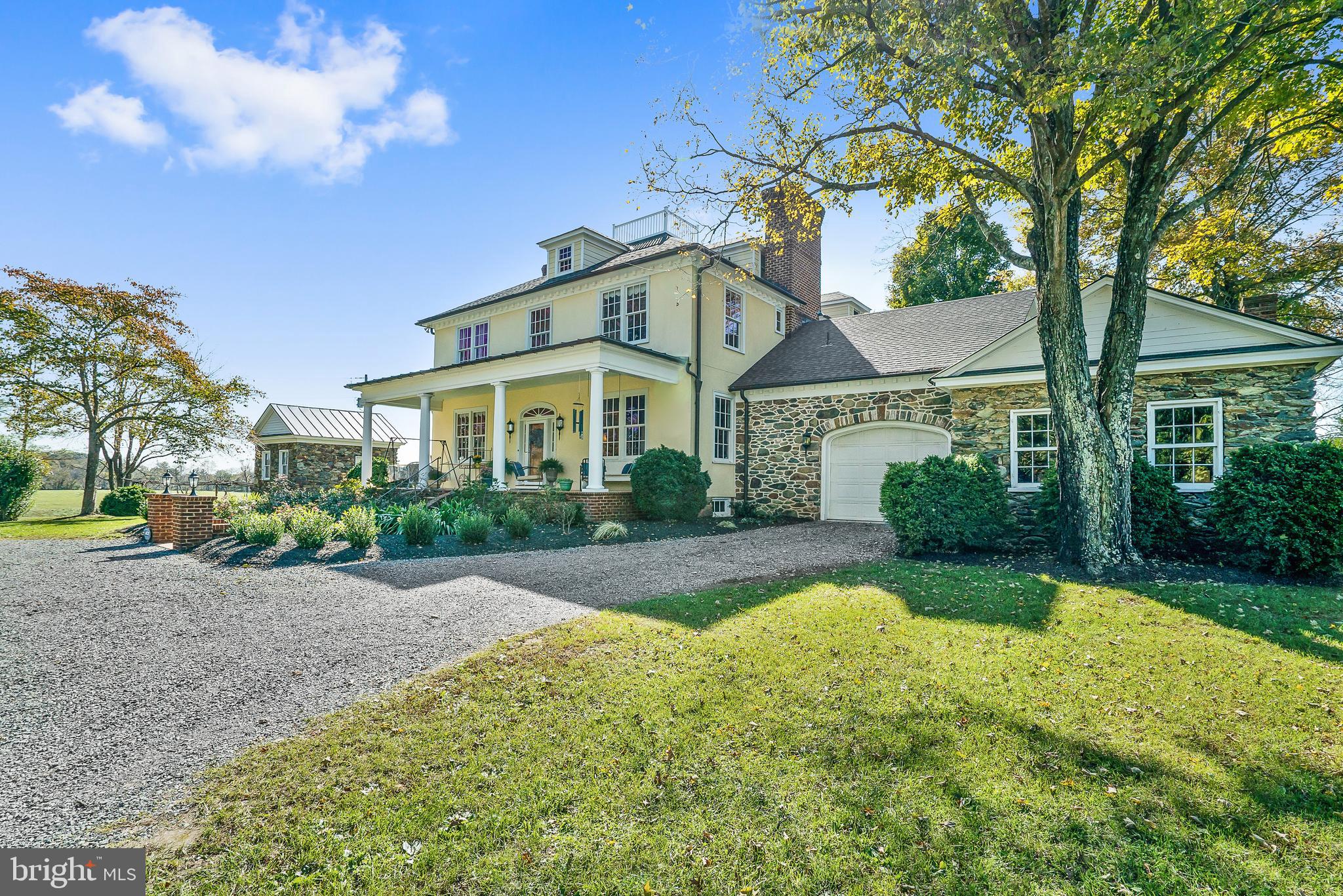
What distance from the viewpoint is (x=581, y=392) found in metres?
16.2

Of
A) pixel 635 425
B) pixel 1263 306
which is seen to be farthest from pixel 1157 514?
pixel 635 425

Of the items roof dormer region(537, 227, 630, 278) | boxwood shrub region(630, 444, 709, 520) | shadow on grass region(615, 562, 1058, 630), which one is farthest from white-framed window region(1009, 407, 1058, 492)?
roof dormer region(537, 227, 630, 278)

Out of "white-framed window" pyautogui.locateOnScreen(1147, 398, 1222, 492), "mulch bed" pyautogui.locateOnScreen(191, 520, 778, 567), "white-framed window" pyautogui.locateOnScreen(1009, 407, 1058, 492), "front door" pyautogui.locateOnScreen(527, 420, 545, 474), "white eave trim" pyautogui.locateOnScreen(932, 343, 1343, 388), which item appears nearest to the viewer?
"mulch bed" pyautogui.locateOnScreen(191, 520, 778, 567)

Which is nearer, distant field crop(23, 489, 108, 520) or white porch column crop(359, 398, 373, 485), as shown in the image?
distant field crop(23, 489, 108, 520)

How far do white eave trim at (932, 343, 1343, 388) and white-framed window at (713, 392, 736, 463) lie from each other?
566 centimetres

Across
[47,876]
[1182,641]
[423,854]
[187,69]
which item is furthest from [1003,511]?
[187,69]

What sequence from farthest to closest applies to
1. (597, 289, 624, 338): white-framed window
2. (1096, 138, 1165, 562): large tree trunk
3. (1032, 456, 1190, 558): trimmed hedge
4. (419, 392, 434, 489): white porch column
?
(419, 392, 434, 489): white porch column
(597, 289, 624, 338): white-framed window
(1032, 456, 1190, 558): trimmed hedge
(1096, 138, 1165, 562): large tree trunk

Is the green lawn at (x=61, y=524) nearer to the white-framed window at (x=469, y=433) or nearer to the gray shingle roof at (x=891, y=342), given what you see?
the white-framed window at (x=469, y=433)

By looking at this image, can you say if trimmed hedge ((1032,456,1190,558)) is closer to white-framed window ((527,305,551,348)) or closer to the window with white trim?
the window with white trim

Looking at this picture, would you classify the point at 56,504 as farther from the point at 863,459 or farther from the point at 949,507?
the point at 949,507

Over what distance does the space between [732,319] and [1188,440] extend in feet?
31.6

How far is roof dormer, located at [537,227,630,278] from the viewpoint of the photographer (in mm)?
17672

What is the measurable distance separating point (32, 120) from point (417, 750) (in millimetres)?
9503

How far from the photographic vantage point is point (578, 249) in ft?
58.3
